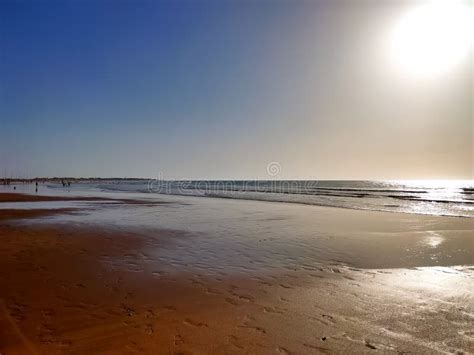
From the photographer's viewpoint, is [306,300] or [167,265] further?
[167,265]

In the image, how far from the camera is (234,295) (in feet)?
19.9

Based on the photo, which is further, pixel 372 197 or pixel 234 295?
pixel 372 197

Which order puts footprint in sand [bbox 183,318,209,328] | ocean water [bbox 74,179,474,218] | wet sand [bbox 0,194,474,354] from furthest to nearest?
1. ocean water [bbox 74,179,474,218]
2. footprint in sand [bbox 183,318,209,328]
3. wet sand [bbox 0,194,474,354]

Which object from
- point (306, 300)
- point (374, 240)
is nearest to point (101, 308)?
point (306, 300)

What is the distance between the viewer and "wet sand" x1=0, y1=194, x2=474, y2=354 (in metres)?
4.23

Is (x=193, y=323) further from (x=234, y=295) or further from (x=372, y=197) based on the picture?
(x=372, y=197)

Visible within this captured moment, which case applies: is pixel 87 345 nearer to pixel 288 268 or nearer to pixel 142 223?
pixel 288 268

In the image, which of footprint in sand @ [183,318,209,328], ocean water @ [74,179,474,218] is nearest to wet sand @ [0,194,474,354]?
footprint in sand @ [183,318,209,328]

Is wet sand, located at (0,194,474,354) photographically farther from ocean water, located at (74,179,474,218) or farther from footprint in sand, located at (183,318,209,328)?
ocean water, located at (74,179,474,218)

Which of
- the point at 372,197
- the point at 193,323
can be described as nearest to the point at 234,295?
the point at 193,323

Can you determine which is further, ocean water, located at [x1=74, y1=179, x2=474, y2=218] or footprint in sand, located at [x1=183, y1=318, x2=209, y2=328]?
ocean water, located at [x1=74, y1=179, x2=474, y2=218]

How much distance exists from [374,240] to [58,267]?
1048 cm

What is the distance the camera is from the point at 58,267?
787cm

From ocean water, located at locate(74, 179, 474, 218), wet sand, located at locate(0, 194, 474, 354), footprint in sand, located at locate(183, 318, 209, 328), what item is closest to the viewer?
wet sand, located at locate(0, 194, 474, 354)
